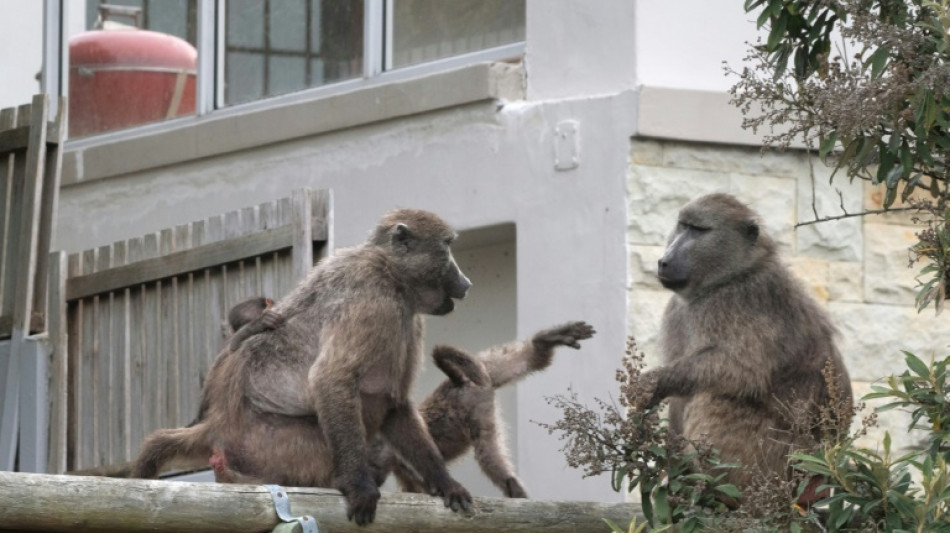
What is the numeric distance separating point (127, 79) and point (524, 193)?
326 cm

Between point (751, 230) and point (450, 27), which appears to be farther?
point (450, 27)

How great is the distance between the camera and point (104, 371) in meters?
8.76

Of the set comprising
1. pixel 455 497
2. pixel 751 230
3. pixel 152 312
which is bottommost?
pixel 455 497

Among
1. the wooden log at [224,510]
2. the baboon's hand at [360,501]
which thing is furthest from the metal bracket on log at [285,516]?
the baboon's hand at [360,501]

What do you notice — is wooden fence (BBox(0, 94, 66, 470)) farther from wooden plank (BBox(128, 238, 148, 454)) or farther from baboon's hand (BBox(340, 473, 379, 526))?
baboon's hand (BBox(340, 473, 379, 526))

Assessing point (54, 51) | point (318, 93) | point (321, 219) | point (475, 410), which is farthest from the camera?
point (54, 51)

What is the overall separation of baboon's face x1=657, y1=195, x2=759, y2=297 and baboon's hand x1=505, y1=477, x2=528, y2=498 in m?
1.06

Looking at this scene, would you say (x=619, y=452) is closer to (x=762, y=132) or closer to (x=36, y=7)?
(x=762, y=132)

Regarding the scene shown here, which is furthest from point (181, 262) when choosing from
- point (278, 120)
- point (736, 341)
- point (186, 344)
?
point (736, 341)

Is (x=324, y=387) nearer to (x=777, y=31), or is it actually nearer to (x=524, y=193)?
(x=777, y=31)

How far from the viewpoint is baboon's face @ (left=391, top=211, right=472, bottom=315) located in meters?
7.14

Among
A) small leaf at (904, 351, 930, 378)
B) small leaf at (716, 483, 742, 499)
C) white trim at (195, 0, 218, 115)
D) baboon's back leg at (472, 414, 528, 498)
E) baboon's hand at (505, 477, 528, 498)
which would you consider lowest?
baboon's hand at (505, 477, 528, 498)

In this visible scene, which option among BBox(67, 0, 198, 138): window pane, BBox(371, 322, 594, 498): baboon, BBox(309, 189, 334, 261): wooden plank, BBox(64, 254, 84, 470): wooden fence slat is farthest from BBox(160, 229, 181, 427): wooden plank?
BBox(67, 0, 198, 138): window pane

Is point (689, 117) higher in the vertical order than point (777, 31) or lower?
lower
